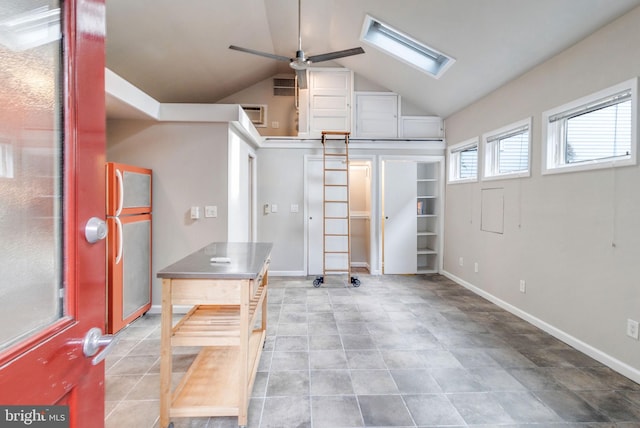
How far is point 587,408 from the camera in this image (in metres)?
1.85

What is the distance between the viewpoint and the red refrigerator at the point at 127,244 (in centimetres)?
262

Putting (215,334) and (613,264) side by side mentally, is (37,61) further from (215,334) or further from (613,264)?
(613,264)

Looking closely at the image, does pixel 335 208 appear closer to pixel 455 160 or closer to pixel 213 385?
pixel 455 160

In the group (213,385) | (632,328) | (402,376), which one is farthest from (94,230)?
(632,328)

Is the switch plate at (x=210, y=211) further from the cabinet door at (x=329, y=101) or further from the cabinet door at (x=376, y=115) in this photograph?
the cabinet door at (x=376, y=115)

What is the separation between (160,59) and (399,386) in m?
4.18

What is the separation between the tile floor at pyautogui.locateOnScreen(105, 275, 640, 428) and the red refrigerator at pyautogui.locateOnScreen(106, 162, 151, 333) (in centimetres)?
26

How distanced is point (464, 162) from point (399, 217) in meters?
1.37

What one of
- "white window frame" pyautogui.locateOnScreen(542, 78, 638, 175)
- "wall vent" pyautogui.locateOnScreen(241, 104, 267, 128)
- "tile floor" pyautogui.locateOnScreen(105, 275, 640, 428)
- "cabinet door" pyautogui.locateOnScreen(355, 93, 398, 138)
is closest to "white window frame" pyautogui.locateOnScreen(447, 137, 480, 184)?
"cabinet door" pyautogui.locateOnScreen(355, 93, 398, 138)

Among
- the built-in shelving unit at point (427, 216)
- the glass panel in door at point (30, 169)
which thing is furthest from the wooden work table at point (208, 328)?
the built-in shelving unit at point (427, 216)

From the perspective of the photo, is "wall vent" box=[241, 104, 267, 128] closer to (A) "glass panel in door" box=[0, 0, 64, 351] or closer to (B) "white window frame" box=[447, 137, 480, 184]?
(B) "white window frame" box=[447, 137, 480, 184]

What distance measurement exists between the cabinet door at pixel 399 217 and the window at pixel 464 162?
617 mm

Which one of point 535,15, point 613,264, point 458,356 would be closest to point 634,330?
point 613,264

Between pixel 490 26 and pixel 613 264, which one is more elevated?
pixel 490 26
